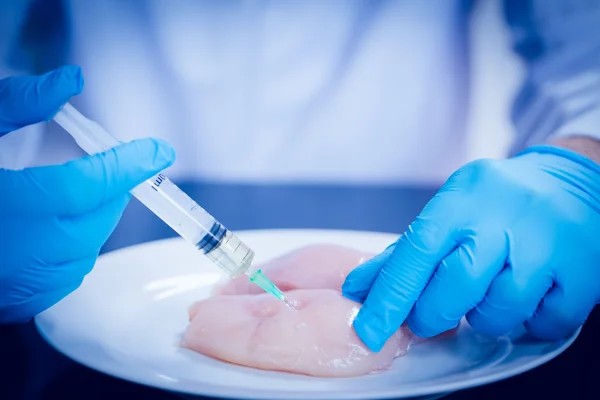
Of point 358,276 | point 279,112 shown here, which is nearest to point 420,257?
point 358,276

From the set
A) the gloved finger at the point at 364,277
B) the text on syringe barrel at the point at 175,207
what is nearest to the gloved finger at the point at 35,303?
the text on syringe barrel at the point at 175,207

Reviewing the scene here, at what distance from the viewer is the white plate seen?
0.74 m

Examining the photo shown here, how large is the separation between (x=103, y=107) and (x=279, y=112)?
63 centimetres

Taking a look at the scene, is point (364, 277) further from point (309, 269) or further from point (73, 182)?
point (73, 182)

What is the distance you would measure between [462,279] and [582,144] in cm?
75

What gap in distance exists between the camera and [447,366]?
943 millimetres

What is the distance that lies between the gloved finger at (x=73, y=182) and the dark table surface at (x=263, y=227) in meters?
0.30

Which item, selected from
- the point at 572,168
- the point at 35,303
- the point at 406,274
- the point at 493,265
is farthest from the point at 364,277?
the point at 35,303

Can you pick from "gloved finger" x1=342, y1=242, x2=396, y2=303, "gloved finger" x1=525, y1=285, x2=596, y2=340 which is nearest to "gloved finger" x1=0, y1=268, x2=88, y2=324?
"gloved finger" x1=342, y1=242, x2=396, y2=303

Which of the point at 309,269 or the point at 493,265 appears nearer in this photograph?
the point at 493,265

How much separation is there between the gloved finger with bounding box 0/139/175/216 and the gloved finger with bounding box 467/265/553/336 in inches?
24.6

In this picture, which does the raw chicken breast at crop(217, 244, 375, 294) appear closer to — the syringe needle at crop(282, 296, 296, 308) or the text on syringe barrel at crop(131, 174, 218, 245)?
the syringe needle at crop(282, 296, 296, 308)

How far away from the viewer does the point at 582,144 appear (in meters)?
1.43

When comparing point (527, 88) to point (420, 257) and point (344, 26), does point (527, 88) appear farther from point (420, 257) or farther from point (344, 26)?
point (420, 257)
